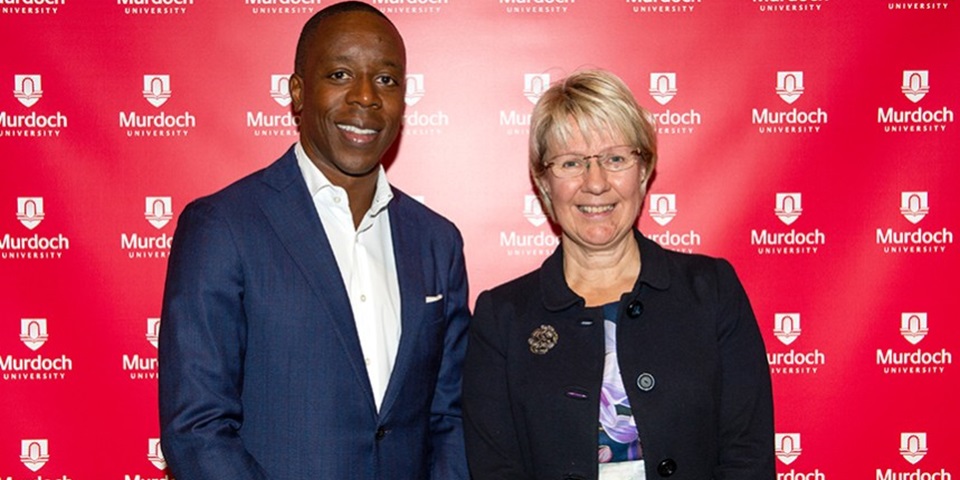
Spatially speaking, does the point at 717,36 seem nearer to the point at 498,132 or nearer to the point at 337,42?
the point at 498,132

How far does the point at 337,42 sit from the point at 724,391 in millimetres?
1248

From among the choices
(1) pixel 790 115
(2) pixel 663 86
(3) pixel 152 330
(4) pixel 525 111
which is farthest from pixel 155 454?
(1) pixel 790 115

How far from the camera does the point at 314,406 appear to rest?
6.94 ft

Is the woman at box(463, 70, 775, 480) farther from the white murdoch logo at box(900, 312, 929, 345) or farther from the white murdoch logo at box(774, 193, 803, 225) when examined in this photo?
the white murdoch logo at box(900, 312, 929, 345)

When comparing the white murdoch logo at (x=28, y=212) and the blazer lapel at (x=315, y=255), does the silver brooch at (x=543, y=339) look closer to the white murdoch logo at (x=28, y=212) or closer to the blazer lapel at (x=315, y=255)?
the blazer lapel at (x=315, y=255)

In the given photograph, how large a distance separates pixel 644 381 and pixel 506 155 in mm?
1232

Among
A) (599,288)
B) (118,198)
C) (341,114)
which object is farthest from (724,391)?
(118,198)

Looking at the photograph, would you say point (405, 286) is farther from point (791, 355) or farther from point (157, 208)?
point (791, 355)

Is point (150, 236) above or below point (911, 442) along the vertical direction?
above

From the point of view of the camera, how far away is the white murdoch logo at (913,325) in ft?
10.1

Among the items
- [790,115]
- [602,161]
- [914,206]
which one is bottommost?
[914,206]

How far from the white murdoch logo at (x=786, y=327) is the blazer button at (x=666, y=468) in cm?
122

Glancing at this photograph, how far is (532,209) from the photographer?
312 cm

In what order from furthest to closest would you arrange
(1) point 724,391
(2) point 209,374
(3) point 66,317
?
(3) point 66,317 < (1) point 724,391 < (2) point 209,374
